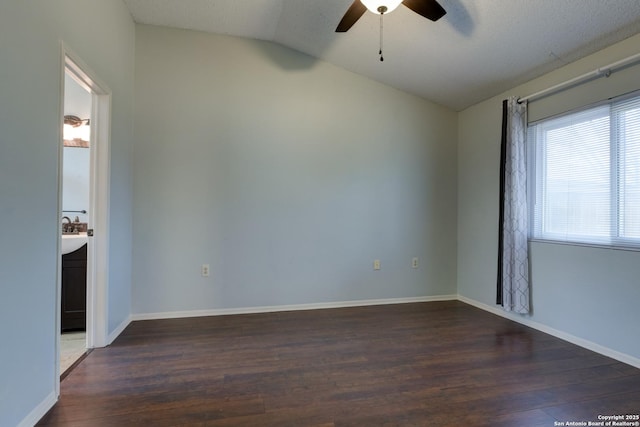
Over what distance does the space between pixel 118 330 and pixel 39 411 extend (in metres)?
1.21

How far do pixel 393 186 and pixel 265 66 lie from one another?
1.99m

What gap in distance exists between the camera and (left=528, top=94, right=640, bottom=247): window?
2373 mm

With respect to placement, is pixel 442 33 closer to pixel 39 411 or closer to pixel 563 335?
pixel 563 335

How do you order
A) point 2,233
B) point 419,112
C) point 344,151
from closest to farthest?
point 2,233
point 344,151
point 419,112

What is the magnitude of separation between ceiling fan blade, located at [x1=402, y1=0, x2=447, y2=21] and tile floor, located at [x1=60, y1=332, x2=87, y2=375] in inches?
128

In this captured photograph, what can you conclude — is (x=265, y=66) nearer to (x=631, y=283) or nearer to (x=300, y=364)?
(x=300, y=364)

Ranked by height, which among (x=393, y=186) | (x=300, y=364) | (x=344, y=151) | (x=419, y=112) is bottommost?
(x=300, y=364)

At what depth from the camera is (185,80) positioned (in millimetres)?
3291

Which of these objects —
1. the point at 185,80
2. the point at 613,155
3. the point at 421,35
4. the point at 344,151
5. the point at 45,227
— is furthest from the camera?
the point at 344,151

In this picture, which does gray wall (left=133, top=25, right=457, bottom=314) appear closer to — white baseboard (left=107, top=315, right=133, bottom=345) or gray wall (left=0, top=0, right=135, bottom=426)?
white baseboard (left=107, top=315, right=133, bottom=345)

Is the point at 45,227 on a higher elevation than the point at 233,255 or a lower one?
higher

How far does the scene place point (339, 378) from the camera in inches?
A: 82.9

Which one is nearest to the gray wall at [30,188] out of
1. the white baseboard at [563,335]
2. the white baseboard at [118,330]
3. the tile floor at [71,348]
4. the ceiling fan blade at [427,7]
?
the tile floor at [71,348]

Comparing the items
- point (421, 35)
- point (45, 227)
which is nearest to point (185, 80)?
point (45, 227)
